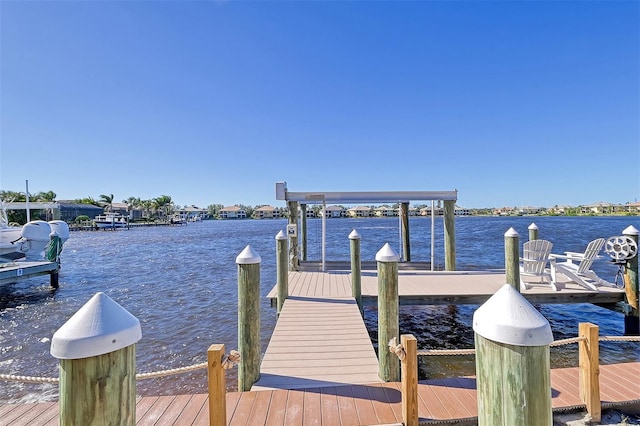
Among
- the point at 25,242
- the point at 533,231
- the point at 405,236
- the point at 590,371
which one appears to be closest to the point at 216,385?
the point at 590,371

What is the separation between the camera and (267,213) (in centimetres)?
12181

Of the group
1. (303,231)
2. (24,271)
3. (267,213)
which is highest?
(267,213)

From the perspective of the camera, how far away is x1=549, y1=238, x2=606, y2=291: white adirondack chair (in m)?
6.91

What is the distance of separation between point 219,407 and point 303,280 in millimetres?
5764

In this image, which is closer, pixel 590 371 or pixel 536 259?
pixel 590 371

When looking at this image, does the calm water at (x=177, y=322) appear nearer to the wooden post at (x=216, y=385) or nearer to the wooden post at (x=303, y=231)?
the wooden post at (x=303, y=231)

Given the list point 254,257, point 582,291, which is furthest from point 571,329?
point 254,257

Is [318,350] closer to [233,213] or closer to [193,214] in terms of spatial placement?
[193,214]

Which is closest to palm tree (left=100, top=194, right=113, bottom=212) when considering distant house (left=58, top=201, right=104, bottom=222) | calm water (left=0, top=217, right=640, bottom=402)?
distant house (left=58, top=201, right=104, bottom=222)

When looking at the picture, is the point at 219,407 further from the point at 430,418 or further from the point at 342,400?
the point at 430,418

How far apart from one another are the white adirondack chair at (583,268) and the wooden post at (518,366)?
7.23 m

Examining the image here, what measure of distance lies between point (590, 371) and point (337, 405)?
2364 millimetres

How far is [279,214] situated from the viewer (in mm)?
121375

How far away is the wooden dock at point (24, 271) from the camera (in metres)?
10.8
